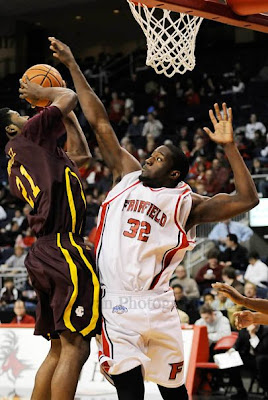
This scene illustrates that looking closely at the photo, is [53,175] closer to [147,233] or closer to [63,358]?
[147,233]

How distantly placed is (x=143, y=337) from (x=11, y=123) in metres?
1.57

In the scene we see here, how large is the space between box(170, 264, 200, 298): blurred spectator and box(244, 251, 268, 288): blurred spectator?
2.37 feet

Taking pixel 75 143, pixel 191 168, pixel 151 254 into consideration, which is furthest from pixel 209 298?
pixel 151 254

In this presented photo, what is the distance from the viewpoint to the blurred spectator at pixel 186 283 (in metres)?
10.9

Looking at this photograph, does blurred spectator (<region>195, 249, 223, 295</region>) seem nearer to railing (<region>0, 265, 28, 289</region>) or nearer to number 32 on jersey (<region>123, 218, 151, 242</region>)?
railing (<region>0, 265, 28, 289</region>)

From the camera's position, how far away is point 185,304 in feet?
33.8

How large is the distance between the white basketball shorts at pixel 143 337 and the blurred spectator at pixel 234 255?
269 inches

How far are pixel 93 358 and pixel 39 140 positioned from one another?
3.90 m

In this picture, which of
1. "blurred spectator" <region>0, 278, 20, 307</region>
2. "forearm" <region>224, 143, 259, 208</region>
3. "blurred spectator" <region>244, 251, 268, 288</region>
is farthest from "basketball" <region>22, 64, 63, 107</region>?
"blurred spectator" <region>0, 278, 20, 307</region>

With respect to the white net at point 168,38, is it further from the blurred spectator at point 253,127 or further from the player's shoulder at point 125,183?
the blurred spectator at point 253,127

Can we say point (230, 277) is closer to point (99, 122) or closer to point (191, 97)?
point (99, 122)

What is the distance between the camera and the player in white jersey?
4.34 metres

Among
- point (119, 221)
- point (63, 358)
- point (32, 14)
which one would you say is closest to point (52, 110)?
point (119, 221)

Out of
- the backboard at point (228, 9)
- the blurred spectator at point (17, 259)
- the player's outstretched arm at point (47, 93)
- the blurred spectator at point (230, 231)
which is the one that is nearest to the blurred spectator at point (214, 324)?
the blurred spectator at point (230, 231)
